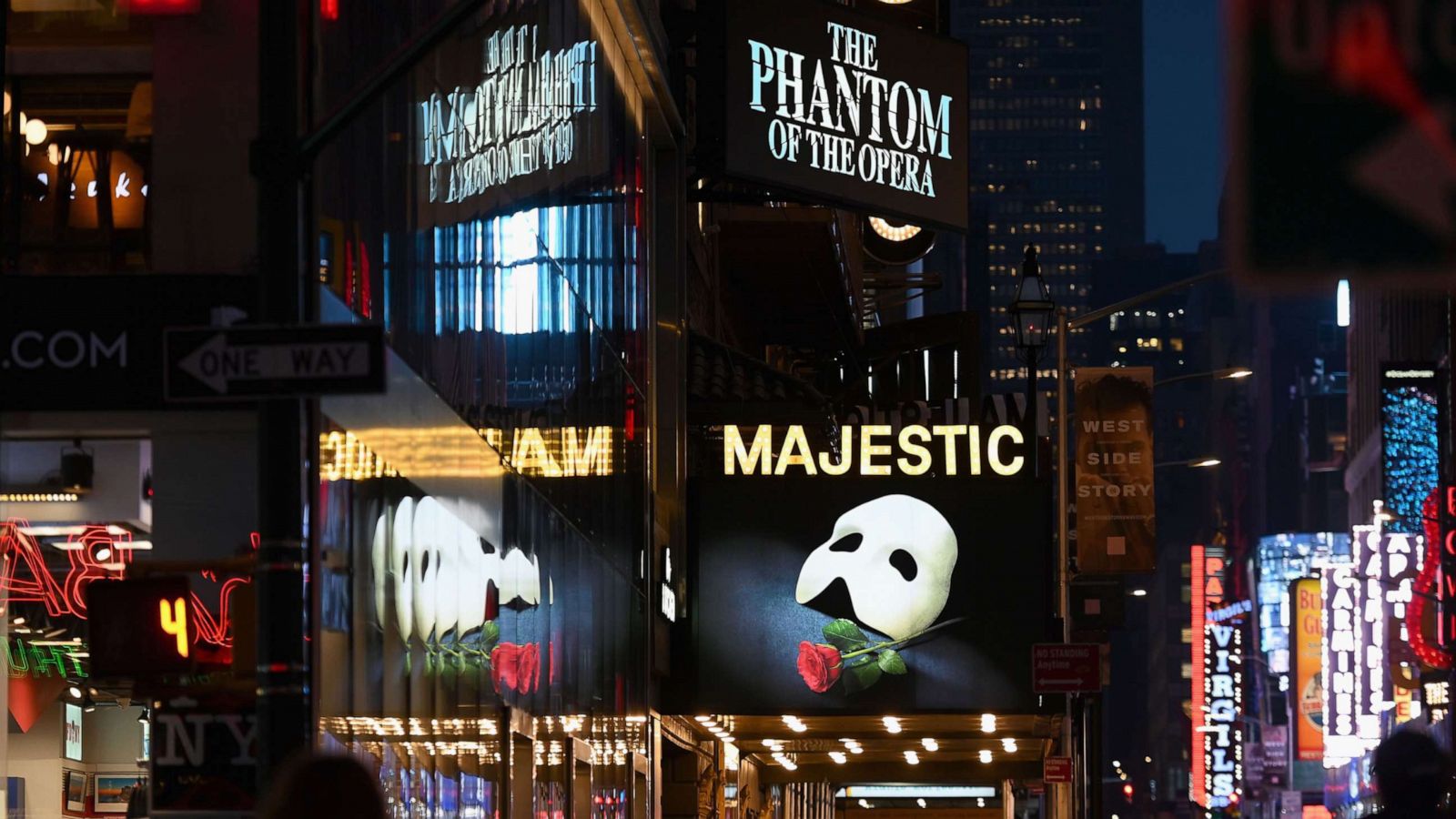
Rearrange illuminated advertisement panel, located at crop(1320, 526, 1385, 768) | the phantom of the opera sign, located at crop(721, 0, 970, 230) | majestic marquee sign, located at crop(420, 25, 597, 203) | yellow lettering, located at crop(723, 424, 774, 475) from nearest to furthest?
majestic marquee sign, located at crop(420, 25, 597, 203)
the phantom of the opera sign, located at crop(721, 0, 970, 230)
yellow lettering, located at crop(723, 424, 774, 475)
illuminated advertisement panel, located at crop(1320, 526, 1385, 768)

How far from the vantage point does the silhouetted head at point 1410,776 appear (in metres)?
7.20

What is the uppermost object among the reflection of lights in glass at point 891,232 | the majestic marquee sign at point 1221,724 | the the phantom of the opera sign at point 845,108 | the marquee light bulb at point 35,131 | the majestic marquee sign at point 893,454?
the reflection of lights in glass at point 891,232

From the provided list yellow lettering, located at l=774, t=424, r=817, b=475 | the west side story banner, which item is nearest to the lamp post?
the west side story banner

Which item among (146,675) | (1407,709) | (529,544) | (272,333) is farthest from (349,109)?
(1407,709)

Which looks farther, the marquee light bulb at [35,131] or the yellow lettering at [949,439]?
the yellow lettering at [949,439]

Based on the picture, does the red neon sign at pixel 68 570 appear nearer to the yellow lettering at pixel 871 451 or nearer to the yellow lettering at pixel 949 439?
the yellow lettering at pixel 871 451

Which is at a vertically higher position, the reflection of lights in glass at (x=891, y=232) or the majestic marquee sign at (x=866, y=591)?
the reflection of lights in glass at (x=891, y=232)

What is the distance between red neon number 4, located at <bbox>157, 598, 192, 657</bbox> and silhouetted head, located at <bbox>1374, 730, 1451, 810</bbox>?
5.10 meters

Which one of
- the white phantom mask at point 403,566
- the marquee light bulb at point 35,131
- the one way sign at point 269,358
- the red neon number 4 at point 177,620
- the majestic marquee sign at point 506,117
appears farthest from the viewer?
the majestic marquee sign at point 506,117

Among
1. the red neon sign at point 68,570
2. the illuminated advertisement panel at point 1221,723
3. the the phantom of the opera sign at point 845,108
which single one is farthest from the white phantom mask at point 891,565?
the illuminated advertisement panel at point 1221,723

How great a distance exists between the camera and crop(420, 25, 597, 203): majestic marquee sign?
1478 centimetres

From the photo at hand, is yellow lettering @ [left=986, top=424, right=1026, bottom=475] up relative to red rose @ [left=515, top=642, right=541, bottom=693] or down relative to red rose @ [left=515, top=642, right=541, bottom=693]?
up

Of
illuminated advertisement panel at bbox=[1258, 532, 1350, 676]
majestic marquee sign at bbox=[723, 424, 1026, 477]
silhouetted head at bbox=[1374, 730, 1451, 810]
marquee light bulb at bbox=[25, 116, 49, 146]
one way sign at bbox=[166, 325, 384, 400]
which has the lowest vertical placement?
illuminated advertisement panel at bbox=[1258, 532, 1350, 676]

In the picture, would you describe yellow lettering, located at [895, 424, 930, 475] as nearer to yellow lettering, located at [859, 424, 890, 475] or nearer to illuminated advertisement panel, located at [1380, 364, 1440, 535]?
yellow lettering, located at [859, 424, 890, 475]
